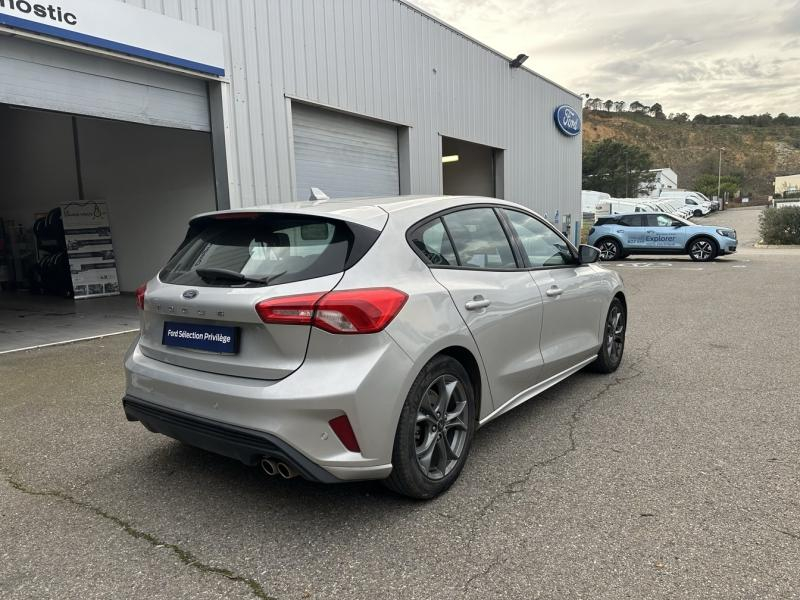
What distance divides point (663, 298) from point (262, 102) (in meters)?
7.34

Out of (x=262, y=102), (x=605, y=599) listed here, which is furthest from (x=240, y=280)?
(x=262, y=102)

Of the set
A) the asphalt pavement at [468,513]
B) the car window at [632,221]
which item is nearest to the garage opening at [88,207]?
the asphalt pavement at [468,513]

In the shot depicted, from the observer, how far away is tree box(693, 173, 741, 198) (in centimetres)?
8475

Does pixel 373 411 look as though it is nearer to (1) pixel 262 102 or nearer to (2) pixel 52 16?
(2) pixel 52 16

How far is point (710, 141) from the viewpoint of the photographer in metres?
116

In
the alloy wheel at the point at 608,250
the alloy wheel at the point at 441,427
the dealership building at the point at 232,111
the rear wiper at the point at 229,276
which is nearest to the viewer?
the rear wiper at the point at 229,276

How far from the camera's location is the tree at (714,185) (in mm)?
84750

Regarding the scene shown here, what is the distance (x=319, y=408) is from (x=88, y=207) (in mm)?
11884

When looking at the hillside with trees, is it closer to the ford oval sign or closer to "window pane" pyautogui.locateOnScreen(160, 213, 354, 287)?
the ford oval sign

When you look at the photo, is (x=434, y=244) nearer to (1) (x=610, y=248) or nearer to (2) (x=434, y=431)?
(2) (x=434, y=431)

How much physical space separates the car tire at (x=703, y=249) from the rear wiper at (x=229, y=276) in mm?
17956

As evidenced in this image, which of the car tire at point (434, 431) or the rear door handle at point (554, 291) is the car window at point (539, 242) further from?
the car tire at point (434, 431)

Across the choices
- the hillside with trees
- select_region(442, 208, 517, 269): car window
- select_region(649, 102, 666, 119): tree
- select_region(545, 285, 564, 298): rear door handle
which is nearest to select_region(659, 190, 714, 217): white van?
the hillside with trees

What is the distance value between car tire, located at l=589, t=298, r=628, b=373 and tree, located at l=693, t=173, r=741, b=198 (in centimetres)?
9027
